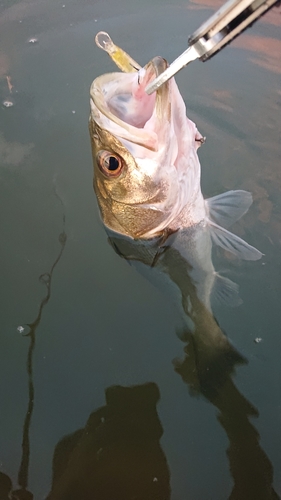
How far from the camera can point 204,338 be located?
218 cm

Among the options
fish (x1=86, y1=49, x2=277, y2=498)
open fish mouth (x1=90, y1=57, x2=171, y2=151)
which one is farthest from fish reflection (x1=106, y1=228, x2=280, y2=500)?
open fish mouth (x1=90, y1=57, x2=171, y2=151)

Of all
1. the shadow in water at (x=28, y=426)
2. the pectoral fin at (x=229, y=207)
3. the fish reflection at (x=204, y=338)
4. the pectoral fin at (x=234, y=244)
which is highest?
the pectoral fin at (x=229, y=207)

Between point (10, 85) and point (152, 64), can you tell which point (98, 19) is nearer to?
point (10, 85)

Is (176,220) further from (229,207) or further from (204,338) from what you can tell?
(204,338)

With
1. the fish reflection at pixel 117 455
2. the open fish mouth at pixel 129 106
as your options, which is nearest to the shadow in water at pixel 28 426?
the fish reflection at pixel 117 455

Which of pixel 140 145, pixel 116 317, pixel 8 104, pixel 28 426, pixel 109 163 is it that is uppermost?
pixel 140 145

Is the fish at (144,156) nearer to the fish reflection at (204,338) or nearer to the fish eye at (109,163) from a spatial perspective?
the fish eye at (109,163)

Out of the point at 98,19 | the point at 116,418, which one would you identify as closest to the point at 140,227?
the point at 116,418

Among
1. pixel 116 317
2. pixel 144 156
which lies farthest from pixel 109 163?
pixel 116 317

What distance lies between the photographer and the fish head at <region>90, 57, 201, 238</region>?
1.52 m

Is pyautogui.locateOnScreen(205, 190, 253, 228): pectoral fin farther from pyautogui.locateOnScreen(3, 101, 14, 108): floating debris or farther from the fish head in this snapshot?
pyautogui.locateOnScreen(3, 101, 14, 108): floating debris

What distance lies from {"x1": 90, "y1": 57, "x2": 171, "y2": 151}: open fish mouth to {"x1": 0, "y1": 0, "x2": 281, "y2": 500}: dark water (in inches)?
41.2

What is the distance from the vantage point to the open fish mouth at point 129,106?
1485 millimetres

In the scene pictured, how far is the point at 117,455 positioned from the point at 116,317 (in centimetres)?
70
